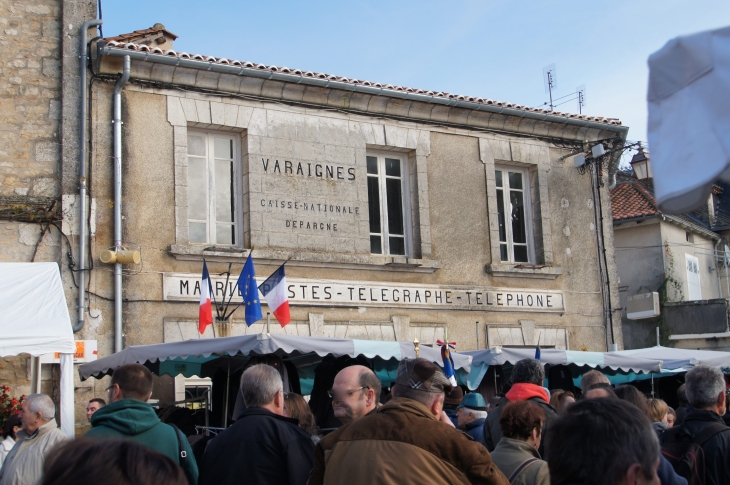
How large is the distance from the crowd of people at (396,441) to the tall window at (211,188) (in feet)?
19.0

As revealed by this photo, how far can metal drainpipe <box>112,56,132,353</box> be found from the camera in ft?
32.6

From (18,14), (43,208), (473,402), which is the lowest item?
(473,402)

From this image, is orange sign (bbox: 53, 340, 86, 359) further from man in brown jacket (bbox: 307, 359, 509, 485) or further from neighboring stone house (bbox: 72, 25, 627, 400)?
man in brown jacket (bbox: 307, 359, 509, 485)

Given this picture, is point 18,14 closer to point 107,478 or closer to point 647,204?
point 107,478

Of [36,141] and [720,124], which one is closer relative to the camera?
[720,124]

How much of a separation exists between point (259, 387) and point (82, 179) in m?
6.65

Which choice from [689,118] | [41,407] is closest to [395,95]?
[41,407]

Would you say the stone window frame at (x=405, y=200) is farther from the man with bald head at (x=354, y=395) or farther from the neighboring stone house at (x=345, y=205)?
the man with bald head at (x=354, y=395)

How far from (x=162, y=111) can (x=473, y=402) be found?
625 centimetres

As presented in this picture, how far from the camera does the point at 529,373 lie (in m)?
5.11

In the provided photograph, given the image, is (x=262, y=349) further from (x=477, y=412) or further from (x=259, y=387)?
(x=259, y=387)

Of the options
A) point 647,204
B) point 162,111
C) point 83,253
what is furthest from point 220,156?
point 647,204

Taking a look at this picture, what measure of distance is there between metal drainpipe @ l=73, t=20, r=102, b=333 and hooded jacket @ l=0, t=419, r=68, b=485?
4.82 meters

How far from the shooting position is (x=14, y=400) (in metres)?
9.00
